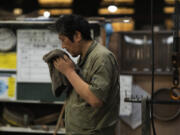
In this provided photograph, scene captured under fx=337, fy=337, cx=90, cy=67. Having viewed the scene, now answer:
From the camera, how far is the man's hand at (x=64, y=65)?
109 inches

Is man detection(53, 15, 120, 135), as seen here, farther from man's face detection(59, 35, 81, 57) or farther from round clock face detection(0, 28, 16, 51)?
A: round clock face detection(0, 28, 16, 51)

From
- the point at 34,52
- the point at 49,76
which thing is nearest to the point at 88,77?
the point at 49,76

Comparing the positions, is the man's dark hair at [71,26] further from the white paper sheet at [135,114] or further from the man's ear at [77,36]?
the white paper sheet at [135,114]

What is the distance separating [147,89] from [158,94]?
0.62 feet

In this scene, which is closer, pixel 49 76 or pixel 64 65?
pixel 64 65

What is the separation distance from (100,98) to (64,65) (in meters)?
0.42

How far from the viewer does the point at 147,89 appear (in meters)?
5.23

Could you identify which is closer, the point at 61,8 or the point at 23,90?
the point at 23,90

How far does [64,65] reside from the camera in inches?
110

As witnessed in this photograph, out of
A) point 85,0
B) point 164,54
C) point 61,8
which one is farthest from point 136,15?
point 164,54

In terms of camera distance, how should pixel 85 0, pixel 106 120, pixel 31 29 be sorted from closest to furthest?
pixel 106 120 < pixel 31 29 < pixel 85 0

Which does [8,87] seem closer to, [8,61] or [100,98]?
[8,61]

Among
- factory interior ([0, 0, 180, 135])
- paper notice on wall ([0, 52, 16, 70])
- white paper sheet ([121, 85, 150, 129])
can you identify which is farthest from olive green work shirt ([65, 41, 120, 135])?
paper notice on wall ([0, 52, 16, 70])

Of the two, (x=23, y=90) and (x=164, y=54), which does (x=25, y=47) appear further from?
(x=164, y=54)
